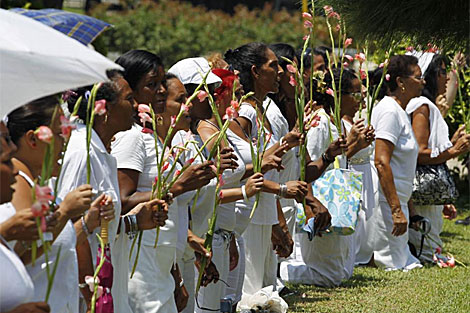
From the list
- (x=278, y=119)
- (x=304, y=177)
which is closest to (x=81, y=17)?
(x=278, y=119)

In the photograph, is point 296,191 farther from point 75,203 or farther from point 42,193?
point 42,193

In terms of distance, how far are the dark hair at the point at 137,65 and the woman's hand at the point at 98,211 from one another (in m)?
1.24

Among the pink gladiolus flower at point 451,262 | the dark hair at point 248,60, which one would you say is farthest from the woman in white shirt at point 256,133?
the pink gladiolus flower at point 451,262

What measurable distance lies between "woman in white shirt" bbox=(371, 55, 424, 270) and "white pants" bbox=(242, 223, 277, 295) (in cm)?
189

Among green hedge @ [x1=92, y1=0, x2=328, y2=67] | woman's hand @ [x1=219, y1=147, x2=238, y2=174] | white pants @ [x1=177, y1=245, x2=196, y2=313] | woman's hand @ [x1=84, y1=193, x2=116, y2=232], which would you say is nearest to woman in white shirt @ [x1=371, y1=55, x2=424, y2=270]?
white pants @ [x1=177, y1=245, x2=196, y2=313]

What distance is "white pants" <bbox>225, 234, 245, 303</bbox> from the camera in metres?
6.03

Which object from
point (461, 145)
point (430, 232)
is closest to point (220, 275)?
point (461, 145)

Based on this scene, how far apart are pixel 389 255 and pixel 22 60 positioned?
21.5 feet

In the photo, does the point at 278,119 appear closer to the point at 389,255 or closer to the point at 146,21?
the point at 389,255

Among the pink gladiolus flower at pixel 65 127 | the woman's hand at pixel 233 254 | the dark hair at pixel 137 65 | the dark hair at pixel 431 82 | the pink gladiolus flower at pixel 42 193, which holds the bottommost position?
the woman's hand at pixel 233 254

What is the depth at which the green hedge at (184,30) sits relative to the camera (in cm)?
2711

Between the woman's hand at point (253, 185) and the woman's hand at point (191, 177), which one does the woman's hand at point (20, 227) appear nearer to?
the woman's hand at point (191, 177)

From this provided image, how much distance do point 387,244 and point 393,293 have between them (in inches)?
47.8

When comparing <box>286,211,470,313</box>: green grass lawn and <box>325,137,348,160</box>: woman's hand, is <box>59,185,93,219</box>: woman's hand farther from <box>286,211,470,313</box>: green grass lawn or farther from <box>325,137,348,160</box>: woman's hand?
<box>286,211,470,313</box>: green grass lawn
